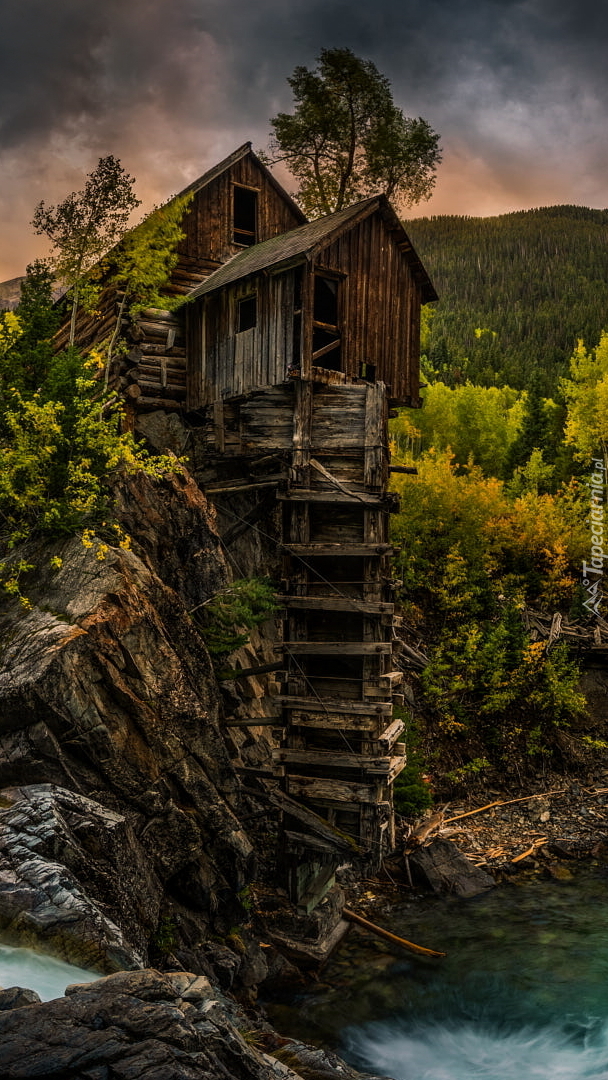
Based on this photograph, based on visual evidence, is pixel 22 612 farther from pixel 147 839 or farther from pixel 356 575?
pixel 356 575

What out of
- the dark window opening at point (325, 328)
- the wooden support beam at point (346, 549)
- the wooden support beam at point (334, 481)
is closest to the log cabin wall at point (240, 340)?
the dark window opening at point (325, 328)

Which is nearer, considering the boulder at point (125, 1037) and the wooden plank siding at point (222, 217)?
the boulder at point (125, 1037)

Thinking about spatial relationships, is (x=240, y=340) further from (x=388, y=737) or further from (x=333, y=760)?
(x=333, y=760)

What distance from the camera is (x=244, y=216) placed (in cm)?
2495

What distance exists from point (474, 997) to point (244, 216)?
23342 mm

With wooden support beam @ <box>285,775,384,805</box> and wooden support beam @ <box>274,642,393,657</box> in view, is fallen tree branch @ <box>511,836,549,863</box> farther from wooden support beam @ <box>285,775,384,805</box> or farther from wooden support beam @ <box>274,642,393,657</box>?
wooden support beam @ <box>274,642,393,657</box>

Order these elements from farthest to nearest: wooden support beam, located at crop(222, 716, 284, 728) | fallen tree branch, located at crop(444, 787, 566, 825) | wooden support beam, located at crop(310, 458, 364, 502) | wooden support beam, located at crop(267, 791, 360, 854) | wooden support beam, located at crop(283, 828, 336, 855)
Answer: fallen tree branch, located at crop(444, 787, 566, 825) → wooden support beam, located at crop(222, 716, 284, 728) → wooden support beam, located at crop(310, 458, 364, 502) → wooden support beam, located at crop(283, 828, 336, 855) → wooden support beam, located at crop(267, 791, 360, 854)

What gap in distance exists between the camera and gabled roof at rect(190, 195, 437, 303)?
715 inches

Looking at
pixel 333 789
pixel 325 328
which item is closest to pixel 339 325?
pixel 325 328

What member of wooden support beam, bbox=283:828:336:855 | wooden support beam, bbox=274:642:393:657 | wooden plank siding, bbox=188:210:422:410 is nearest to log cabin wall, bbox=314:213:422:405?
wooden plank siding, bbox=188:210:422:410

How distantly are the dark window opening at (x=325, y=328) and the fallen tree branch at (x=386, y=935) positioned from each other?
13.5 meters

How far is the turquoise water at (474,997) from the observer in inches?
521

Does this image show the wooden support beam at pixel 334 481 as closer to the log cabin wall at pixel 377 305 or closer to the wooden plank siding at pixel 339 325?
the wooden plank siding at pixel 339 325

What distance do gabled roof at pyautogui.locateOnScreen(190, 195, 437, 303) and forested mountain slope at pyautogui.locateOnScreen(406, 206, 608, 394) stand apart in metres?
56.2
